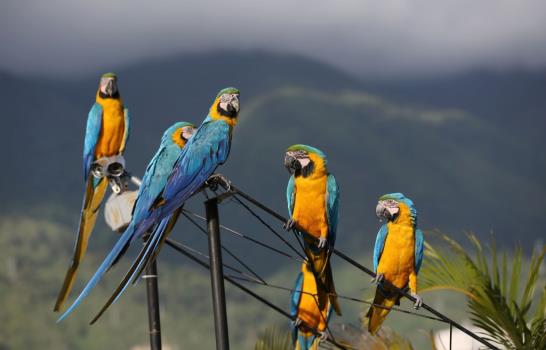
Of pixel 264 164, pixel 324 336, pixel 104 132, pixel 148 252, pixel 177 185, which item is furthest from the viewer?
pixel 264 164

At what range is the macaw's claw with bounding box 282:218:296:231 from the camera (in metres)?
8.00

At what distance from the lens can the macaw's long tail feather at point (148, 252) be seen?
6.82 m

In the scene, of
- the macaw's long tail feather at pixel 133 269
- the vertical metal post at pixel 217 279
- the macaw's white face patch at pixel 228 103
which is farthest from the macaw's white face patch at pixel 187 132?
the vertical metal post at pixel 217 279

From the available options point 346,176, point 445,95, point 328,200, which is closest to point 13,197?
point 346,176

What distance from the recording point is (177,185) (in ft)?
24.8

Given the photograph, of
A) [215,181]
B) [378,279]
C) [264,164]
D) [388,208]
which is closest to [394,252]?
[378,279]

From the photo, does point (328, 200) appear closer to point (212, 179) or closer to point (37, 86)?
point (212, 179)

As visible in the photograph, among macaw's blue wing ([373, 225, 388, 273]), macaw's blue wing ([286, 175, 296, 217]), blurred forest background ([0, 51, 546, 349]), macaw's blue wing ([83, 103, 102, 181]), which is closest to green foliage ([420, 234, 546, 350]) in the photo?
macaw's blue wing ([373, 225, 388, 273])

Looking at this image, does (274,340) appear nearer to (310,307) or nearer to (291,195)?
(310,307)

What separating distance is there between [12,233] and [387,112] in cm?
5287

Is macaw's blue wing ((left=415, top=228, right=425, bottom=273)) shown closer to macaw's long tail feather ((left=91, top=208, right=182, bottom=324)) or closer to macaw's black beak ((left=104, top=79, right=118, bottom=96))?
macaw's long tail feather ((left=91, top=208, right=182, bottom=324))

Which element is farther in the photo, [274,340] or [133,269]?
[274,340]

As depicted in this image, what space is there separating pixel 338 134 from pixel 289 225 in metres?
118

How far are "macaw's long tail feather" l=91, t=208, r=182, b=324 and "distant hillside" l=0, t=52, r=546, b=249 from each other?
101 meters
